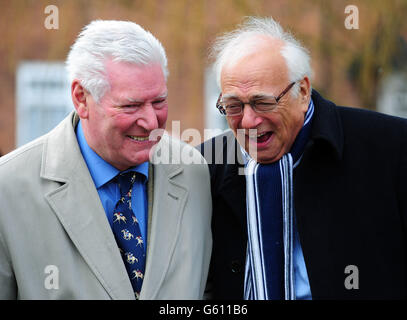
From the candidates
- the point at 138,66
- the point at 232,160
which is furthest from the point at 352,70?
the point at 138,66

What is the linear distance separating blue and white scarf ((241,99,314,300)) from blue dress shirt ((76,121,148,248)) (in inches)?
19.4

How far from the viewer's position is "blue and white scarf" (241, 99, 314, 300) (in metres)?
2.79

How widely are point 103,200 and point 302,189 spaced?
893 mm

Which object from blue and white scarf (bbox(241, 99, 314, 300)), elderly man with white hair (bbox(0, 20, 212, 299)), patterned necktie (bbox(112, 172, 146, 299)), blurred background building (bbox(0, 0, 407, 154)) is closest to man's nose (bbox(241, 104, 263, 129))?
blue and white scarf (bbox(241, 99, 314, 300))

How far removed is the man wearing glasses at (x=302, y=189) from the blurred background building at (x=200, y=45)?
18.4 feet

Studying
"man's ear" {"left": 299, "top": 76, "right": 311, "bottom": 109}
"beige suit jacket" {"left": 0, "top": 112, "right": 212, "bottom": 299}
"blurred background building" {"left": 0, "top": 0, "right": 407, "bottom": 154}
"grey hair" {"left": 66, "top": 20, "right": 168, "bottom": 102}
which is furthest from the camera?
"blurred background building" {"left": 0, "top": 0, "right": 407, "bottom": 154}

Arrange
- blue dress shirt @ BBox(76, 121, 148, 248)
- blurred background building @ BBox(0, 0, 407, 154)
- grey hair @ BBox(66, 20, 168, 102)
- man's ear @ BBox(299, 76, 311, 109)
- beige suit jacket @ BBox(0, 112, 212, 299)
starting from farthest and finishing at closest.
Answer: blurred background building @ BBox(0, 0, 407, 154)
man's ear @ BBox(299, 76, 311, 109)
blue dress shirt @ BBox(76, 121, 148, 248)
grey hair @ BBox(66, 20, 168, 102)
beige suit jacket @ BBox(0, 112, 212, 299)

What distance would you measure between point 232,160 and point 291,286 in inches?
28.1

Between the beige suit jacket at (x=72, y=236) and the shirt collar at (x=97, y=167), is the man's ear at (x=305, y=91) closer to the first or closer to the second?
the beige suit jacket at (x=72, y=236)

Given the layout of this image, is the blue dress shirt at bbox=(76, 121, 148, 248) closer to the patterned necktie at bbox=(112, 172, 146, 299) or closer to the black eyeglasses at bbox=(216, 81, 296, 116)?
the patterned necktie at bbox=(112, 172, 146, 299)

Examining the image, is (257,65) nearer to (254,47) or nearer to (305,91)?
(254,47)

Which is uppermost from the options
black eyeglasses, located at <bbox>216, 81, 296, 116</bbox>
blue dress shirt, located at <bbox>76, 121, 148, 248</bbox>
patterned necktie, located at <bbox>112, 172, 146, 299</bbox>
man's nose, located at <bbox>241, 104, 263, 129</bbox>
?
black eyeglasses, located at <bbox>216, 81, 296, 116</bbox>

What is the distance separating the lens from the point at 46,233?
2.56 m

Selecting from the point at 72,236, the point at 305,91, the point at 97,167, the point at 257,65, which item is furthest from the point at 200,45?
the point at 72,236
